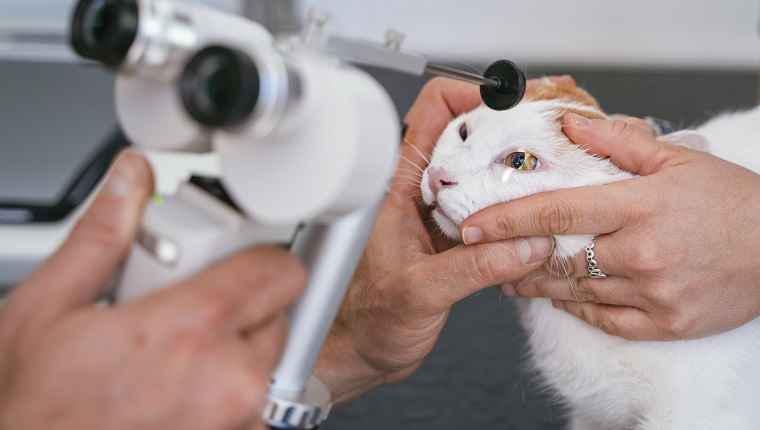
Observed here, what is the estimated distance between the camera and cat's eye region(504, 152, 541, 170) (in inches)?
23.4

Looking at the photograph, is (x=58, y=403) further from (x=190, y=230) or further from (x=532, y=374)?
(x=532, y=374)

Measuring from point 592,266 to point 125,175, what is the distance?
0.40 m

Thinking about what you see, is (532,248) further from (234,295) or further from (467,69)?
(467,69)

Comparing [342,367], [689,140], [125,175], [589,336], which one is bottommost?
[342,367]

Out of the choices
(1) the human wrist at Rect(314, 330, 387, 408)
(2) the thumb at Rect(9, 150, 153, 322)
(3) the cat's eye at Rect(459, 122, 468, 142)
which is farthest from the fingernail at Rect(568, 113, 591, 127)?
(2) the thumb at Rect(9, 150, 153, 322)

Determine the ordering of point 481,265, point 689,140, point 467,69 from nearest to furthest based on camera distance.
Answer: point 481,265 < point 689,140 < point 467,69

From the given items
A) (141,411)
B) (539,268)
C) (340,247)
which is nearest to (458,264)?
(539,268)

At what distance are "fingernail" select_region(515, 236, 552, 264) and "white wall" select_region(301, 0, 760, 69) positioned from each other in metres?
1.00

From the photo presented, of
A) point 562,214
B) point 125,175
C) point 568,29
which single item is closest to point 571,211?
Result: point 562,214

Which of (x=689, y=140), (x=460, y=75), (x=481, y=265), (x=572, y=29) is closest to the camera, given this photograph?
(x=460, y=75)

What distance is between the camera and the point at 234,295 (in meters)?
0.28

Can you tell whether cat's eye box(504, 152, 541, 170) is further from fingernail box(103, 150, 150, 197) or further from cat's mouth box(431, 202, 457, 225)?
fingernail box(103, 150, 150, 197)

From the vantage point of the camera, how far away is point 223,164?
0.93 ft

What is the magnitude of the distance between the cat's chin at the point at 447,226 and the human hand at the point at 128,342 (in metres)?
0.32
